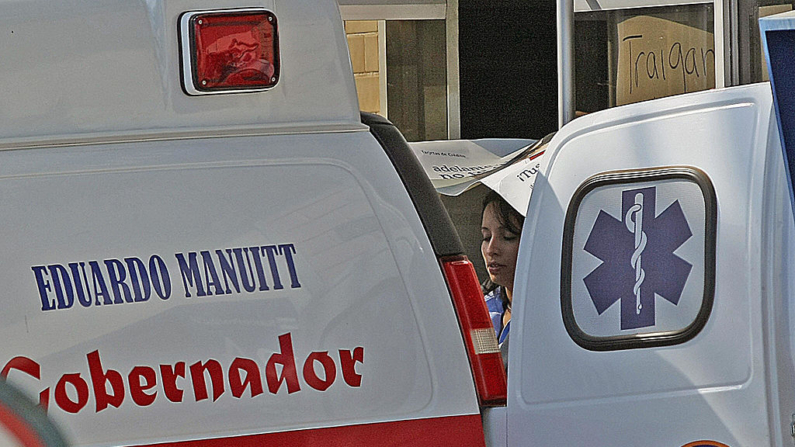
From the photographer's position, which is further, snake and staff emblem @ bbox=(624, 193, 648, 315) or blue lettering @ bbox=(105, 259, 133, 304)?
snake and staff emblem @ bbox=(624, 193, 648, 315)

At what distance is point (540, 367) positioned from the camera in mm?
2393

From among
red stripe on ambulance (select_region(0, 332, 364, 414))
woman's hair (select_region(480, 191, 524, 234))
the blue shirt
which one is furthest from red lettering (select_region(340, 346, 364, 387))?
the blue shirt

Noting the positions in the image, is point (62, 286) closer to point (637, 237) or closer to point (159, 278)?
point (159, 278)

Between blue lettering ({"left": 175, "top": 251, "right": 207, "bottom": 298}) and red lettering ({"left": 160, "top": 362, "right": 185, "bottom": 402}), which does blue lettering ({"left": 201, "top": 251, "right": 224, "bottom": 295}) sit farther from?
red lettering ({"left": 160, "top": 362, "right": 185, "bottom": 402})

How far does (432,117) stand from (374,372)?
20.1 ft

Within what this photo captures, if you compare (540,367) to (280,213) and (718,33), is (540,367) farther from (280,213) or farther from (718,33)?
(718,33)

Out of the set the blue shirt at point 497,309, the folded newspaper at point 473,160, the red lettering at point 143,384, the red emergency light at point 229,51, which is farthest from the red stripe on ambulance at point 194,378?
the folded newspaper at point 473,160

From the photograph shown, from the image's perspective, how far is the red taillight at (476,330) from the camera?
7.07ft

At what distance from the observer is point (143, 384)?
1.98m

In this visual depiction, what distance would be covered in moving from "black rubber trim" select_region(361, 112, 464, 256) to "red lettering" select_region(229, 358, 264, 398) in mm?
A: 449

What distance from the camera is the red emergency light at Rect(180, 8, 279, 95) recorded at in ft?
6.84

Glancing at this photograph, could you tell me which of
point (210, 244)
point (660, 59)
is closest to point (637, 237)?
point (210, 244)

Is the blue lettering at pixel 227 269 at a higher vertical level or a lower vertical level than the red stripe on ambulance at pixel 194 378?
higher

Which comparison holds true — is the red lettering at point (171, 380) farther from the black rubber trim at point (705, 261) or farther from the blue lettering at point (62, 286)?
the black rubber trim at point (705, 261)
